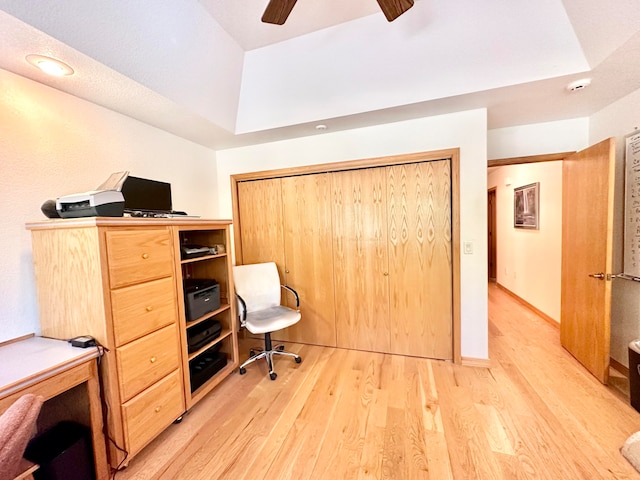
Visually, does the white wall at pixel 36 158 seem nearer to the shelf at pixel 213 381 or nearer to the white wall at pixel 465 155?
the shelf at pixel 213 381

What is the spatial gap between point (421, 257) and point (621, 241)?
1.62 meters

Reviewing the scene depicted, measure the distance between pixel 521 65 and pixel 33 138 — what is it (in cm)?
322

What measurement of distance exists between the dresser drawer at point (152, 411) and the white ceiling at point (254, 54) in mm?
1936

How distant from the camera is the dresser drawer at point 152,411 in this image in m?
1.39

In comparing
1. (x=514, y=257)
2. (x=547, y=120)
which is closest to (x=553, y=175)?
(x=547, y=120)

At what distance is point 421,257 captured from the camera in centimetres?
241

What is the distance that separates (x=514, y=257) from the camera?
14.0 ft

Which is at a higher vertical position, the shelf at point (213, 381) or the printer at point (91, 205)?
the printer at point (91, 205)

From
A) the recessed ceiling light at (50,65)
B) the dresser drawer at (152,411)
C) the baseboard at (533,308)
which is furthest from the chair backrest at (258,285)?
the baseboard at (533,308)

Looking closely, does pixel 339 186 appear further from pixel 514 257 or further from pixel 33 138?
pixel 514 257

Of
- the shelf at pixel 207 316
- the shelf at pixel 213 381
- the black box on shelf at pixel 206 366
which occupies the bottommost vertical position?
the shelf at pixel 213 381

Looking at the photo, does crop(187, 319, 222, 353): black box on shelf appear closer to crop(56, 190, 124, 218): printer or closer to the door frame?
crop(56, 190, 124, 218): printer

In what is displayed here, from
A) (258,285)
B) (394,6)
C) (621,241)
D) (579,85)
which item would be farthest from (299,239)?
(621,241)

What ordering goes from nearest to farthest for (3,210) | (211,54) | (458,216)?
(3,210)
(211,54)
(458,216)
